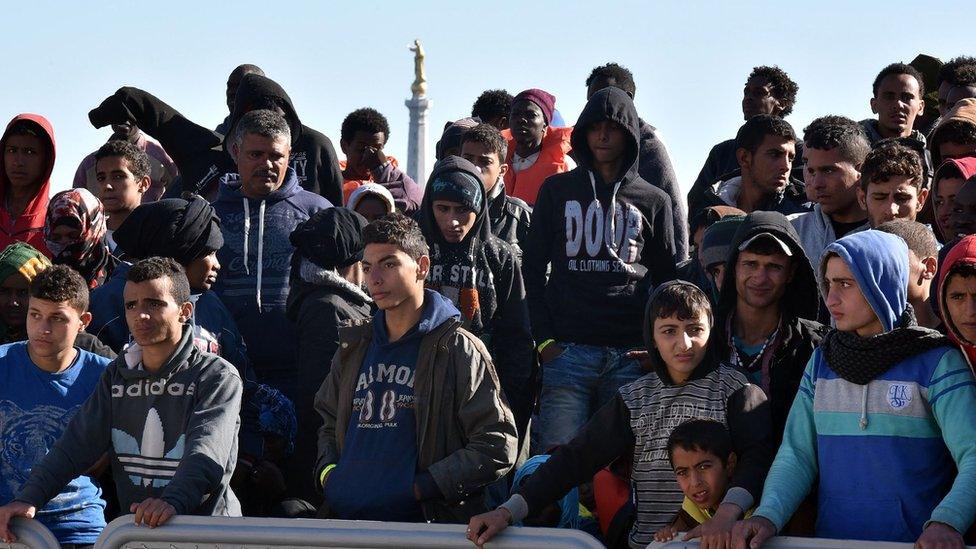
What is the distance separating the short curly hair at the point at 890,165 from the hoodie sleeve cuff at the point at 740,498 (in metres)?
A: 2.29

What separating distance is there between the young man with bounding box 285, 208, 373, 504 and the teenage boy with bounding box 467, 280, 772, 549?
1.69 meters

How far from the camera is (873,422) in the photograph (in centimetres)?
487

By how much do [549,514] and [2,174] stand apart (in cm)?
422

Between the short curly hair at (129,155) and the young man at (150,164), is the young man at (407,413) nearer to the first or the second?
the short curly hair at (129,155)

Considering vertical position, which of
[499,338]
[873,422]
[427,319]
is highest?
[427,319]

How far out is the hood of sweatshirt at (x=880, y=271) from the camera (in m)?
5.01

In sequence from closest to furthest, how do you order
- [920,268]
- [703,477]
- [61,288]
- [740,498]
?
1. [740,498]
2. [703,477]
3. [920,268]
4. [61,288]

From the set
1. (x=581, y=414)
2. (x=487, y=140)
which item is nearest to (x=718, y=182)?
(x=487, y=140)

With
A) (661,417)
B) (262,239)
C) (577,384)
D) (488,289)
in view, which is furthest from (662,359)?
(262,239)

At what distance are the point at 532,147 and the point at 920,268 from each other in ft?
16.7

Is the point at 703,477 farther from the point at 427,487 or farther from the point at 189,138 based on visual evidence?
the point at 189,138

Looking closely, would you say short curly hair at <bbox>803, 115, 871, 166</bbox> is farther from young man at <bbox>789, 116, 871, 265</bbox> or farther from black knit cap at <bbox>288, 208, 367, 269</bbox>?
black knit cap at <bbox>288, 208, 367, 269</bbox>

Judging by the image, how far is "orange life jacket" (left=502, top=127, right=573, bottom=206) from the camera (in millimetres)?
10320

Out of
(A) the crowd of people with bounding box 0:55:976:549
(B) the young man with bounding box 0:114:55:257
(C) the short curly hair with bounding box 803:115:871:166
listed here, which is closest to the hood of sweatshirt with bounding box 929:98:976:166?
(A) the crowd of people with bounding box 0:55:976:549
